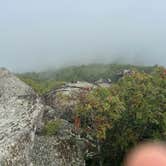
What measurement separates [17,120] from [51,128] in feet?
12.0

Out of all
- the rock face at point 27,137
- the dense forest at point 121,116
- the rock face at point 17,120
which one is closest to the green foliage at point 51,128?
the rock face at point 27,137

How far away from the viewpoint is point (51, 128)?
28.8 metres

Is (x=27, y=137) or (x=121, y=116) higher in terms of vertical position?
(x=27, y=137)

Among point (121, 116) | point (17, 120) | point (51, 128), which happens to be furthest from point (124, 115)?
point (17, 120)

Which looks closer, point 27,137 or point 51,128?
point 27,137

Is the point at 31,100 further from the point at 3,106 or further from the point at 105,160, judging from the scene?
the point at 105,160

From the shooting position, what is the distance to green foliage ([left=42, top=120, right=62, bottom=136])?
93.8 feet

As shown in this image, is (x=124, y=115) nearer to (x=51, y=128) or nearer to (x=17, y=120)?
(x=51, y=128)

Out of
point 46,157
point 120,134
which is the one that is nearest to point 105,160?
point 120,134

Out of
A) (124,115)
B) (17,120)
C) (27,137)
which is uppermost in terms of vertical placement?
(17,120)

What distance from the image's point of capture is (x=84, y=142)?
30219 millimetres

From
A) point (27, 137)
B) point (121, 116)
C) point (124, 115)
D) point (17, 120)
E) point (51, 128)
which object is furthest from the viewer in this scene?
point (124, 115)

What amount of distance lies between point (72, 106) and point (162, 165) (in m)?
31.1

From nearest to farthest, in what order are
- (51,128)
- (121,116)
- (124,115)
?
(51,128), (121,116), (124,115)
